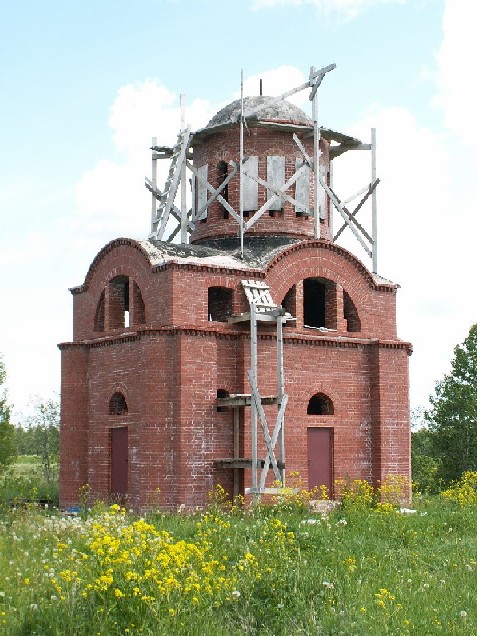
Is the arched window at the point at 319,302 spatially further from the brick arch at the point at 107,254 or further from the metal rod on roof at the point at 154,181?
the metal rod on roof at the point at 154,181

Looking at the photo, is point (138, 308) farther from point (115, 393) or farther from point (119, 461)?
point (119, 461)

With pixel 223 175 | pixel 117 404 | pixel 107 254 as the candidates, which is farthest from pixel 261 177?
pixel 117 404

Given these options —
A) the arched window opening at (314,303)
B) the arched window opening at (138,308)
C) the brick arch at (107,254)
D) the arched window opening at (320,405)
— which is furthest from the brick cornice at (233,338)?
the arched window opening at (314,303)

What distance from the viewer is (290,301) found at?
2141 cm

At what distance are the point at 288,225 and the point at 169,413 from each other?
6.32 m

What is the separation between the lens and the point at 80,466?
22078mm

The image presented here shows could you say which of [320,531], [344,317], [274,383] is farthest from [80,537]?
[344,317]

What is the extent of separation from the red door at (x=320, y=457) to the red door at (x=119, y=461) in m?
4.00

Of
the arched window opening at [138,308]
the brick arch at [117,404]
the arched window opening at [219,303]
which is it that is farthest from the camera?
the brick arch at [117,404]

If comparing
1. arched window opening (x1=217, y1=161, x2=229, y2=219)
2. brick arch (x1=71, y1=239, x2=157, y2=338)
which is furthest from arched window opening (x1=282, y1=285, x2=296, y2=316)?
arched window opening (x1=217, y1=161, x2=229, y2=219)

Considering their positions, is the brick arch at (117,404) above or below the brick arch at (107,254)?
below

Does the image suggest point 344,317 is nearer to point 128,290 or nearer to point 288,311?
point 288,311

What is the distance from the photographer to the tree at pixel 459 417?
104 feet

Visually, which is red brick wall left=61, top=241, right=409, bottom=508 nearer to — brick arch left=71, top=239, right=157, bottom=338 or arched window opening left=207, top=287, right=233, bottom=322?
brick arch left=71, top=239, right=157, bottom=338
